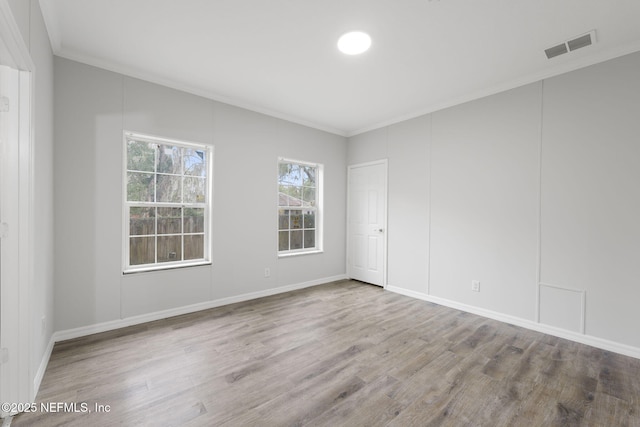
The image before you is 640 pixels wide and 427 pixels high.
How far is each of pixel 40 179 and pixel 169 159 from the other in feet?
4.34

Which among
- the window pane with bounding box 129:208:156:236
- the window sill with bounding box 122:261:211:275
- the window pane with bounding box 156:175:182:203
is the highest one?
the window pane with bounding box 156:175:182:203

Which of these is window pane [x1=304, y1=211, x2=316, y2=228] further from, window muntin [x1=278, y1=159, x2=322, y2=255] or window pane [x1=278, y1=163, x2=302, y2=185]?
window pane [x1=278, y1=163, x2=302, y2=185]

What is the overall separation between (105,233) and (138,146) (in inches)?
40.1

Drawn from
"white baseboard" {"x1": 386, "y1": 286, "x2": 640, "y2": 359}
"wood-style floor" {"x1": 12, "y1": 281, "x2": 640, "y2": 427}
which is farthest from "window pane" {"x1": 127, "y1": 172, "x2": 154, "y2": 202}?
"white baseboard" {"x1": 386, "y1": 286, "x2": 640, "y2": 359}

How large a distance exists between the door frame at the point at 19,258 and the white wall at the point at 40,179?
53 mm

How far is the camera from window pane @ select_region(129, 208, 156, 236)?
305 centimetres

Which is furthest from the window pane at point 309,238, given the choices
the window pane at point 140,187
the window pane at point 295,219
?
the window pane at point 140,187

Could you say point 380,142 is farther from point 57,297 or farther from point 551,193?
point 57,297

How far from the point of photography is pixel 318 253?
471 centimetres

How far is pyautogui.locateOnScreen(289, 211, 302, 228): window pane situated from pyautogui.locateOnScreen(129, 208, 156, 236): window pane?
A: 1.98m

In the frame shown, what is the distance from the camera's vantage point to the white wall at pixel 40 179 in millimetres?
1761

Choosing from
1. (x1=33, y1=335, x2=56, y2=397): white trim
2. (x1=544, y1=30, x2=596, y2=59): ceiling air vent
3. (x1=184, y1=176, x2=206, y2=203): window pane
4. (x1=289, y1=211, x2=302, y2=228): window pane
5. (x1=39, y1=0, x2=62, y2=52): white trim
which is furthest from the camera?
(x1=289, y1=211, x2=302, y2=228): window pane

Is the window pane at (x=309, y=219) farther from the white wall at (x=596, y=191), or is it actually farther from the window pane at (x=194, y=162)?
the white wall at (x=596, y=191)

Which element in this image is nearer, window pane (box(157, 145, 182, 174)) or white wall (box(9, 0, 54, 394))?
white wall (box(9, 0, 54, 394))
